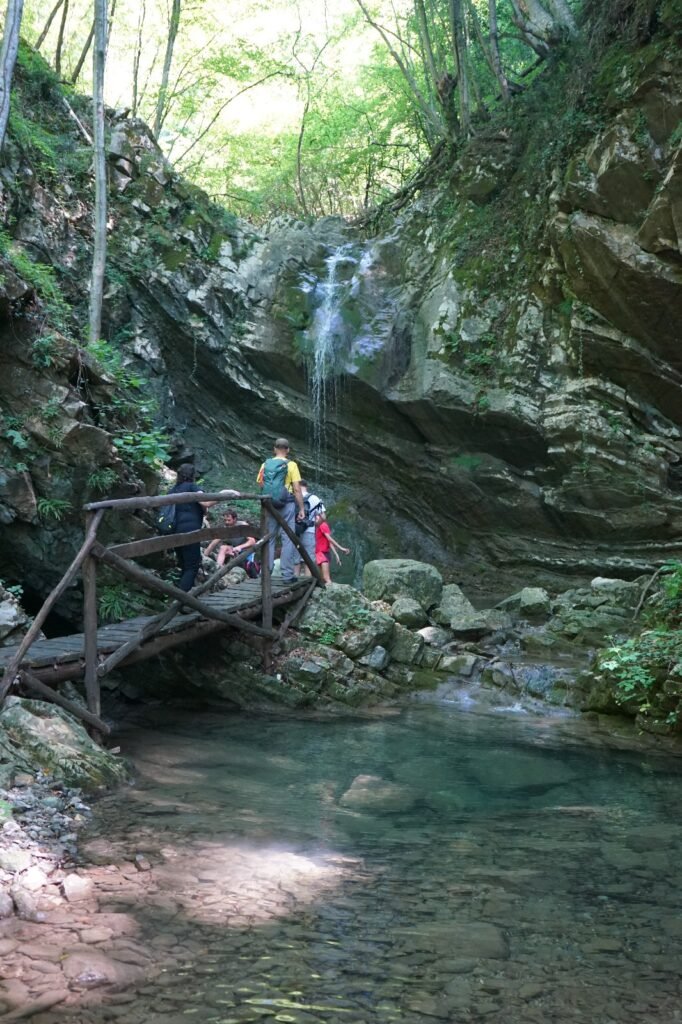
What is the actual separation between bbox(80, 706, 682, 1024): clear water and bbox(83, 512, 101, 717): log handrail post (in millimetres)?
704

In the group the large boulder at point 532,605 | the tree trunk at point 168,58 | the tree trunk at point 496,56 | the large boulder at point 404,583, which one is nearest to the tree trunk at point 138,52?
the tree trunk at point 168,58

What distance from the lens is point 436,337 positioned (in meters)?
14.0

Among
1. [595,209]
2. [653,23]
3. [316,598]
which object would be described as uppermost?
[653,23]

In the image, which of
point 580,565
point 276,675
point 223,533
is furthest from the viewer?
point 580,565

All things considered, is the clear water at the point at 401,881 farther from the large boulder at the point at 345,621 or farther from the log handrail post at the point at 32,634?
the large boulder at the point at 345,621

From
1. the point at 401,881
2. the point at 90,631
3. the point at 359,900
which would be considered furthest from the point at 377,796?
the point at 90,631

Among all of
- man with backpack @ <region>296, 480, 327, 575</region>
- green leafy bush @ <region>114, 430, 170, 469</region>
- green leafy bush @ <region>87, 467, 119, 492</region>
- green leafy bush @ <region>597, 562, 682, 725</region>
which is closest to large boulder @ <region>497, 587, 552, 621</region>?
A: green leafy bush @ <region>597, 562, 682, 725</region>

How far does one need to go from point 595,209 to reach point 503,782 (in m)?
8.83

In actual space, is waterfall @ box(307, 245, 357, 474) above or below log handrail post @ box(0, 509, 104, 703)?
above

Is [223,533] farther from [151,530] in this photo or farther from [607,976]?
[607,976]

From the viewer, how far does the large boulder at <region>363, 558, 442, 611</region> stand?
37.4 feet

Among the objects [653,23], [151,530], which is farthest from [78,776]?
[653,23]

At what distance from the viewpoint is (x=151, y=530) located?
9109 millimetres

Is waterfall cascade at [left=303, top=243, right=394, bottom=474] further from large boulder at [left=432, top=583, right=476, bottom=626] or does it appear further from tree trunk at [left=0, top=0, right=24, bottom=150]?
tree trunk at [left=0, top=0, right=24, bottom=150]
